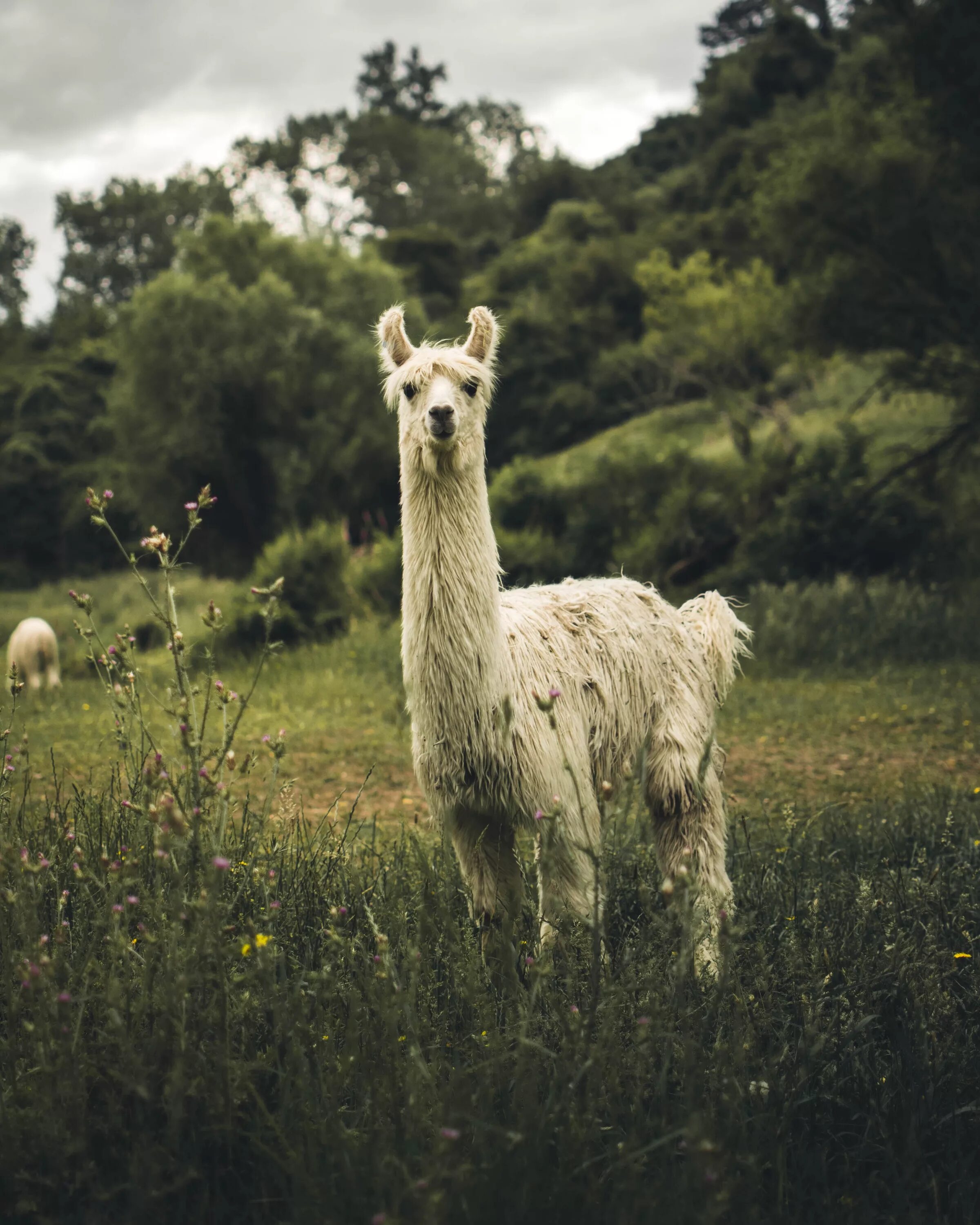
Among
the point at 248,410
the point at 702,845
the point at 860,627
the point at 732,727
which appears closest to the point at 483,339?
the point at 702,845

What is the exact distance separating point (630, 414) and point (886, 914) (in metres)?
31.7

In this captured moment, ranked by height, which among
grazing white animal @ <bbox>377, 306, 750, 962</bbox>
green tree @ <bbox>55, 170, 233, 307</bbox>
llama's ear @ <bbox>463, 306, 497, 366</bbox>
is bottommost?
grazing white animal @ <bbox>377, 306, 750, 962</bbox>

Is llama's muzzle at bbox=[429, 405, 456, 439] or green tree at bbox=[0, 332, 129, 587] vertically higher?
green tree at bbox=[0, 332, 129, 587]

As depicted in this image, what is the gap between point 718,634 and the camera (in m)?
4.43

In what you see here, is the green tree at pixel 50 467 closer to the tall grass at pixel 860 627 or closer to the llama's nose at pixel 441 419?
the tall grass at pixel 860 627

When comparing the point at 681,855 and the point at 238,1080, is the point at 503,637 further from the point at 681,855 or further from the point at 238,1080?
the point at 238,1080

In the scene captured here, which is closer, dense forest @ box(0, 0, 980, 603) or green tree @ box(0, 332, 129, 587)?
dense forest @ box(0, 0, 980, 603)

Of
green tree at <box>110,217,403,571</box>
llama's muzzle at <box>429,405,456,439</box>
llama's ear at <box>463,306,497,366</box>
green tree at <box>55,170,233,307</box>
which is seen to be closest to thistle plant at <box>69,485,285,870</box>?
llama's muzzle at <box>429,405,456,439</box>

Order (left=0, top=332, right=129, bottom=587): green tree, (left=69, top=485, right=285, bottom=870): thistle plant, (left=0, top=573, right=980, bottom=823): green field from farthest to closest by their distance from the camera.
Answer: (left=0, top=332, right=129, bottom=587): green tree
(left=0, top=573, right=980, bottom=823): green field
(left=69, top=485, right=285, bottom=870): thistle plant

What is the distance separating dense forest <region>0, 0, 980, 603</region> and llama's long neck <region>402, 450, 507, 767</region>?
37.7ft

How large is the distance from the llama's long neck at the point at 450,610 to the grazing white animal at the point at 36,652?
9.49m

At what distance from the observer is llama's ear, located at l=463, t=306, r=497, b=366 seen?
3754mm

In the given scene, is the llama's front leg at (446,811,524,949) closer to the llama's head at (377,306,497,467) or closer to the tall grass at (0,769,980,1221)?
the tall grass at (0,769,980,1221)

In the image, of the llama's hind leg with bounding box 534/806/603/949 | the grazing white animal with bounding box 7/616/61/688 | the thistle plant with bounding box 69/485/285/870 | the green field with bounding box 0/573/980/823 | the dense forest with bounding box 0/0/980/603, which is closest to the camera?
the thistle plant with bounding box 69/485/285/870
